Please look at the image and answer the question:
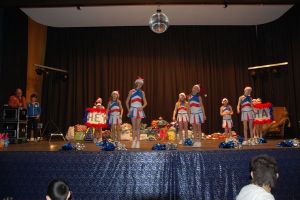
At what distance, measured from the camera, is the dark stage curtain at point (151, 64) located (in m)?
12.7

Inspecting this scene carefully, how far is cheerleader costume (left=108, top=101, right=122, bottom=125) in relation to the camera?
728 cm

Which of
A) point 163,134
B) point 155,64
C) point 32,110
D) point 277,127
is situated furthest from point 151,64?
point 277,127

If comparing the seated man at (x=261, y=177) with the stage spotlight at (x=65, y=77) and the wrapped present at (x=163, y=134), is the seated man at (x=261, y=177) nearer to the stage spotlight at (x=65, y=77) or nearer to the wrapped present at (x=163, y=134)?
the wrapped present at (x=163, y=134)

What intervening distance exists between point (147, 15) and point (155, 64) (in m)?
2.42

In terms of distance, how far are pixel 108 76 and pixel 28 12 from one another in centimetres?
412

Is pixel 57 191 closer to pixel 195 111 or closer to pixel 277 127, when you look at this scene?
pixel 195 111

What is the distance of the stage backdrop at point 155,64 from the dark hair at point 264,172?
1050 cm

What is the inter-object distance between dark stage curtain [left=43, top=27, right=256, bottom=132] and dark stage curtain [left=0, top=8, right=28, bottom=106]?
7.29 ft

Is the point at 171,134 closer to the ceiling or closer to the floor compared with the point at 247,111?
closer to the floor

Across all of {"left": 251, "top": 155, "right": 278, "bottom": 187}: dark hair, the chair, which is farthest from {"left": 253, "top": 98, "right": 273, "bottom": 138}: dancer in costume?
{"left": 251, "top": 155, "right": 278, "bottom": 187}: dark hair

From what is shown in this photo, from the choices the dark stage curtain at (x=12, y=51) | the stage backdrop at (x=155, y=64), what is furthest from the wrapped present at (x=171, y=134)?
the dark stage curtain at (x=12, y=51)

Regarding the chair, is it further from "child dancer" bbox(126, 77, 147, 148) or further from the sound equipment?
the sound equipment

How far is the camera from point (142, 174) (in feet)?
15.0

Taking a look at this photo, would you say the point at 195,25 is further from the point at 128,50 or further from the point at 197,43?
the point at 128,50
